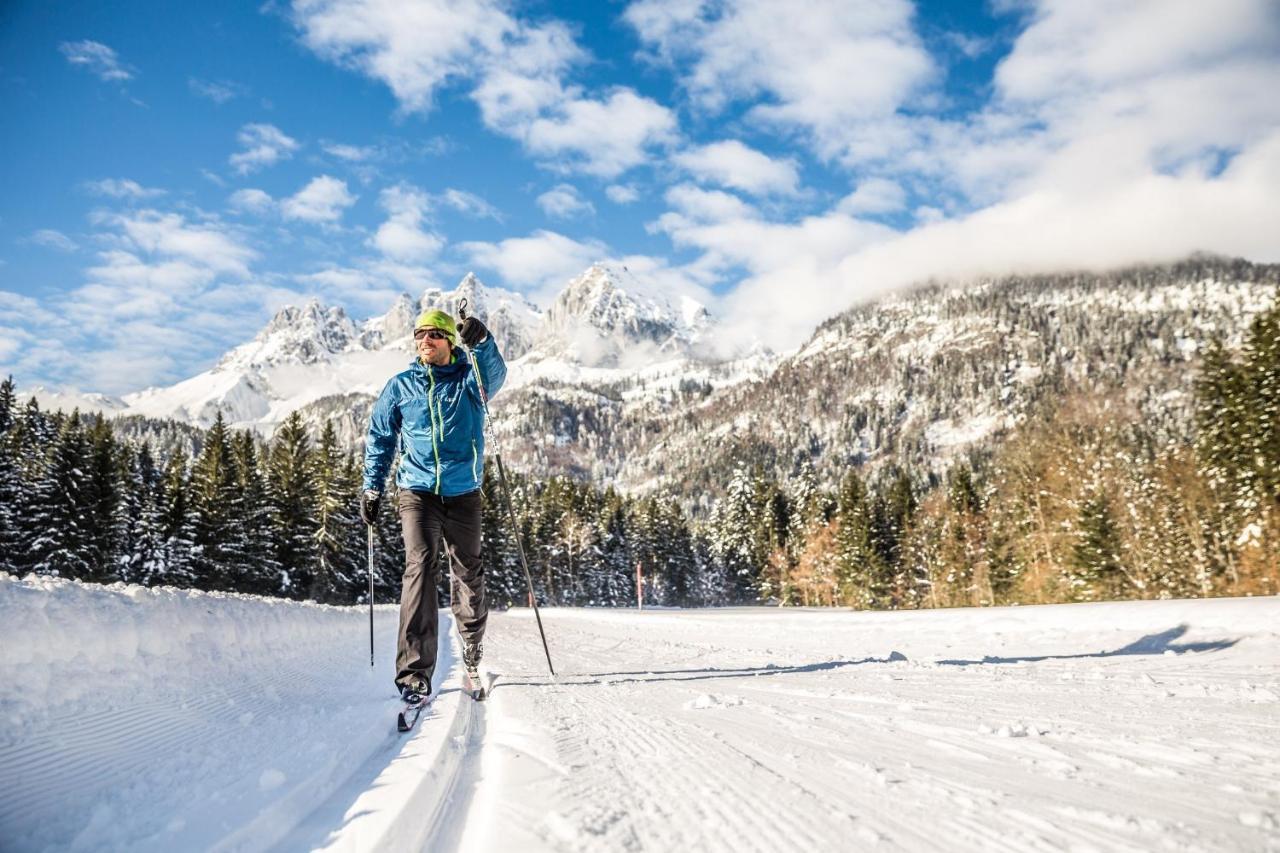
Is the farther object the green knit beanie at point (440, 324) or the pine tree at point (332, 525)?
the pine tree at point (332, 525)

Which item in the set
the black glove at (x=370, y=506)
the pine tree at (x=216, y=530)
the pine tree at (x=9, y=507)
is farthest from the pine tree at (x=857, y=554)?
the pine tree at (x=9, y=507)

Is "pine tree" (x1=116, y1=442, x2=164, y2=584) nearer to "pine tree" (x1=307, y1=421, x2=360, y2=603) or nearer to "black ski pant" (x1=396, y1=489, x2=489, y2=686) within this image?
"pine tree" (x1=307, y1=421, x2=360, y2=603)

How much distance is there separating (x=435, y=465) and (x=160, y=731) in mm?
1796

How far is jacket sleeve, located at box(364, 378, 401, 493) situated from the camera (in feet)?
13.6

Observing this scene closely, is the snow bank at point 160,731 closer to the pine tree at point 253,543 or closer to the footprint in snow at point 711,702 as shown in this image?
the footprint in snow at point 711,702

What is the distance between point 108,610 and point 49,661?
1.13 meters

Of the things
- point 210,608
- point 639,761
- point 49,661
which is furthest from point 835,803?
point 210,608

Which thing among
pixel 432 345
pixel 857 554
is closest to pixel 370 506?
pixel 432 345

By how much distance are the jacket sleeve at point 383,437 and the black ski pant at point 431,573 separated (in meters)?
0.23

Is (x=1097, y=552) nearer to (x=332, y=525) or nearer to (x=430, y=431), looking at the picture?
(x=430, y=431)

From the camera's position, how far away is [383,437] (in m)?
4.16

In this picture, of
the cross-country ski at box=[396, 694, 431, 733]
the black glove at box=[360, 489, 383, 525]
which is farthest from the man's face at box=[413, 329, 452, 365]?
the cross-country ski at box=[396, 694, 431, 733]

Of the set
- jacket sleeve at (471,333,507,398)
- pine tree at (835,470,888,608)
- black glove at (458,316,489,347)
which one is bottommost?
pine tree at (835,470,888,608)

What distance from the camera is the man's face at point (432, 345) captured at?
413cm
